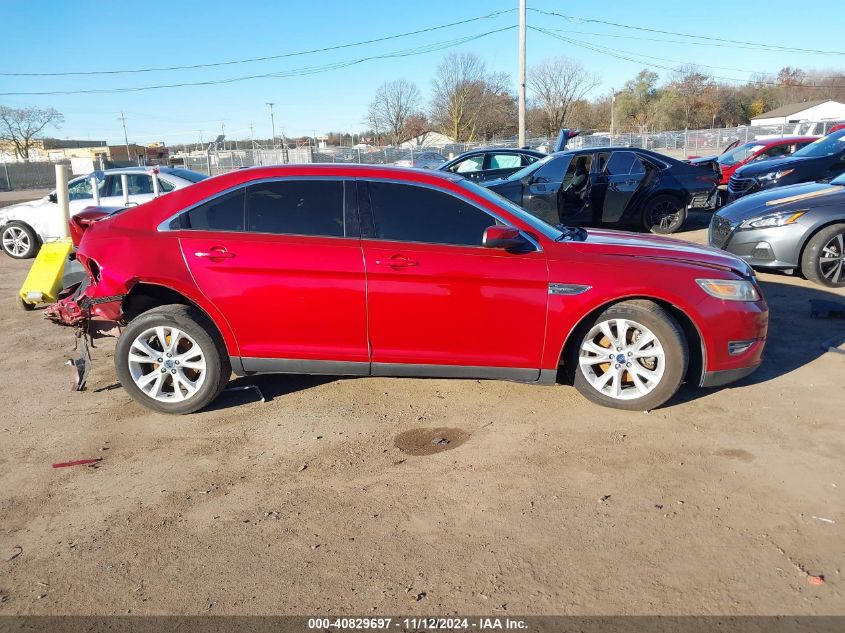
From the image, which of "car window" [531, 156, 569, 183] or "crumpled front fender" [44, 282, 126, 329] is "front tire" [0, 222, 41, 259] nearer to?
"crumpled front fender" [44, 282, 126, 329]

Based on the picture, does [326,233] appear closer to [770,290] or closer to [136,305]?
[136,305]

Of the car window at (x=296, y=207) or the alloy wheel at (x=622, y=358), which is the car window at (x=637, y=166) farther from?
the car window at (x=296, y=207)

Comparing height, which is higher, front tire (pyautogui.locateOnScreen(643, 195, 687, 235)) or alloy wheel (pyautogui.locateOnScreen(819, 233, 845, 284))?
front tire (pyautogui.locateOnScreen(643, 195, 687, 235))

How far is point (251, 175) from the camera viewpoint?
4344 mm

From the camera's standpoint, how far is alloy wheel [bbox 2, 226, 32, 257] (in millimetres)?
11414

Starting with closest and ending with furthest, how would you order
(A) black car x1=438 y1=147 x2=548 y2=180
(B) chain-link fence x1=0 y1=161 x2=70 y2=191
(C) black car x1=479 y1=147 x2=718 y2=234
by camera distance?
1. (C) black car x1=479 y1=147 x2=718 y2=234
2. (A) black car x1=438 y1=147 x2=548 y2=180
3. (B) chain-link fence x1=0 y1=161 x2=70 y2=191

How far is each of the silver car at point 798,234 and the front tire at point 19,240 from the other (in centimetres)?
1162

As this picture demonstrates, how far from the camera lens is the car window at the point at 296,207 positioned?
4.25 meters

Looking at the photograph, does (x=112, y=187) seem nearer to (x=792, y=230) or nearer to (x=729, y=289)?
(x=729, y=289)

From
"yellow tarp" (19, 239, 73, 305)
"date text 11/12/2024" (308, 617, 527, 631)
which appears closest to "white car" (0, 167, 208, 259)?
"yellow tarp" (19, 239, 73, 305)

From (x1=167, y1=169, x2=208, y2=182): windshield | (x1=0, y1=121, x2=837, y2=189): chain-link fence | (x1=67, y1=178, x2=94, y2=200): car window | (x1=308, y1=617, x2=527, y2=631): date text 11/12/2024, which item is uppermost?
(x1=0, y1=121, x2=837, y2=189): chain-link fence

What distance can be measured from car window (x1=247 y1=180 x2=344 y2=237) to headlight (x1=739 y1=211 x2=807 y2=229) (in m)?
5.33

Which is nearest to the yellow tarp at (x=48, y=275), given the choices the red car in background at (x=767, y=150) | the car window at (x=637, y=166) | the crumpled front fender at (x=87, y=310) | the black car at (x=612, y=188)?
the crumpled front fender at (x=87, y=310)

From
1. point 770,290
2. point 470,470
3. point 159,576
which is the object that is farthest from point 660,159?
point 159,576
